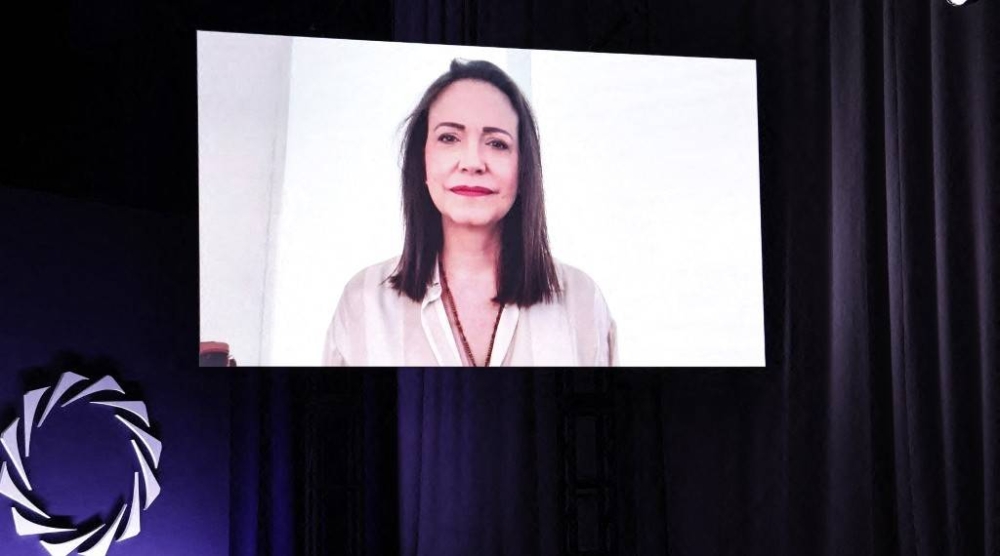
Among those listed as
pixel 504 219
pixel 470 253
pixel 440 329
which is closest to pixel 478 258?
pixel 470 253

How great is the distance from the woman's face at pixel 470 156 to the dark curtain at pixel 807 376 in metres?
0.75

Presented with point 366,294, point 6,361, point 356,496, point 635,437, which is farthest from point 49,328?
point 635,437

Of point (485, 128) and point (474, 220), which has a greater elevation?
point (485, 128)

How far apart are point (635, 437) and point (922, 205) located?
142 centimetres

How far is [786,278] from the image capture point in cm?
423

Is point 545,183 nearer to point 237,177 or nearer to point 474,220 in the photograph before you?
point 474,220

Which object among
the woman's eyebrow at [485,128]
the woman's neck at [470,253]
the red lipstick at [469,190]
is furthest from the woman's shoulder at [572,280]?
the woman's eyebrow at [485,128]

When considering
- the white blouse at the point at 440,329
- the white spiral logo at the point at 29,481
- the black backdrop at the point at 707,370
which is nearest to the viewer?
the white spiral logo at the point at 29,481

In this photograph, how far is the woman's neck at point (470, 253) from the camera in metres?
3.93

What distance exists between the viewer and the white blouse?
3.79m

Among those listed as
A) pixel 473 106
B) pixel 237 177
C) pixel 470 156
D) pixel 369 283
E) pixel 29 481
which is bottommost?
pixel 29 481

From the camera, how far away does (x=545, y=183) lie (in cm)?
399

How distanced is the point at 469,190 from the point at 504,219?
0.15 metres

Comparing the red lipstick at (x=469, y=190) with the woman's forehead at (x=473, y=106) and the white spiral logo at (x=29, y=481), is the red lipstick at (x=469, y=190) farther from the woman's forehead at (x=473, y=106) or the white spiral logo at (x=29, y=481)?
the white spiral logo at (x=29, y=481)
